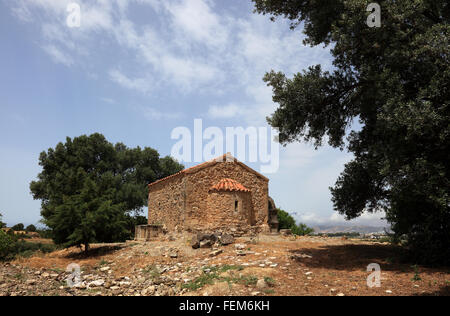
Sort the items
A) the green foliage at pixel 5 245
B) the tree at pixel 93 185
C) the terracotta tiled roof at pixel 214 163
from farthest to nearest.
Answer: the terracotta tiled roof at pixel 214 163 → the tree at pixel 93 185 → the green foliage at pixel 5 245

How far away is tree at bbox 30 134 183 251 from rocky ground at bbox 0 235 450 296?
1.60 m

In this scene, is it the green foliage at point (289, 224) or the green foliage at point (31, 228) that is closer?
the green foliage at point (289, 224)

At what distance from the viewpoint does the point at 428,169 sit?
8672mm

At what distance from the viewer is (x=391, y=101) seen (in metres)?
9.03

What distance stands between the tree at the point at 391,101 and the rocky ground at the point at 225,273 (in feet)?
6.67

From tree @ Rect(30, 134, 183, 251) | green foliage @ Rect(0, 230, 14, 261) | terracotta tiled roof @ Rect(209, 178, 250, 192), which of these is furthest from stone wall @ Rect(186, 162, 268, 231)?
green foliage @ Rect(0, 230, 14, 261)

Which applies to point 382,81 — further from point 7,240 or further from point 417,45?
point 7,240

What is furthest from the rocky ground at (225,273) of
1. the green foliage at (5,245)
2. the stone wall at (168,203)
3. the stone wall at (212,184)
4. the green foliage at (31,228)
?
the green foliage at (31,228)

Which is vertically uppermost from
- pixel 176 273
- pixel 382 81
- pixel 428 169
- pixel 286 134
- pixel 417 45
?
pixel 417 45

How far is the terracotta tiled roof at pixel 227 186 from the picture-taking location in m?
17.5

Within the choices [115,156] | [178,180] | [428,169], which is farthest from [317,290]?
[115,156]

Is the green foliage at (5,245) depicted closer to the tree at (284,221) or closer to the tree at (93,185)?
the tree at (93,185)

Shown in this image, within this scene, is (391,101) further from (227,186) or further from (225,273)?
(227,186)
